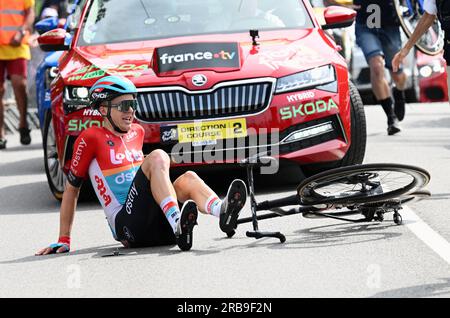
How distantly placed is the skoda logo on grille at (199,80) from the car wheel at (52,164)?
1.45 m

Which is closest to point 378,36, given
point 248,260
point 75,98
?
point 75,98

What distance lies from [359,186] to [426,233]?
51 cm

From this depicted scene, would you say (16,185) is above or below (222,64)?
below

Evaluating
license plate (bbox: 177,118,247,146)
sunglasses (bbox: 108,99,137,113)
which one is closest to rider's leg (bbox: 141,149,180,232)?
sunglasses (bbox: 108,99,137,113)

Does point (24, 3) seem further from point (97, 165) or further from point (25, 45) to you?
point (97, 165)

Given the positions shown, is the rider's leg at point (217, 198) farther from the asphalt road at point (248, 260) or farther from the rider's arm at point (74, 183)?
the rider's arm at point (74, 183)

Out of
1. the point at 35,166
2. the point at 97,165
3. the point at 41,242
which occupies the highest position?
the point at 97,165

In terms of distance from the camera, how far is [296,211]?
9.13m

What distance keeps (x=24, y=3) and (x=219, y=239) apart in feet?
32.3

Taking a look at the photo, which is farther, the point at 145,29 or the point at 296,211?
the point at 145,29

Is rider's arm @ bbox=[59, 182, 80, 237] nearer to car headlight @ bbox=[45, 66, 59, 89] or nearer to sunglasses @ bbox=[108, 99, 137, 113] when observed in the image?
sunglasses @ bbox=[108, 99, 137, 113]

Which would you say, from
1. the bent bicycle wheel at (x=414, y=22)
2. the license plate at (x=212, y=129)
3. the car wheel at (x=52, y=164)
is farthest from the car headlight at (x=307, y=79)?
the bent bicycle wheel at (x=414, y=22)

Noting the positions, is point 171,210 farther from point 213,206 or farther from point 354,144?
point 354,144

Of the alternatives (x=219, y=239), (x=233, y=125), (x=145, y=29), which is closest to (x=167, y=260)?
(x=219, y=239)
